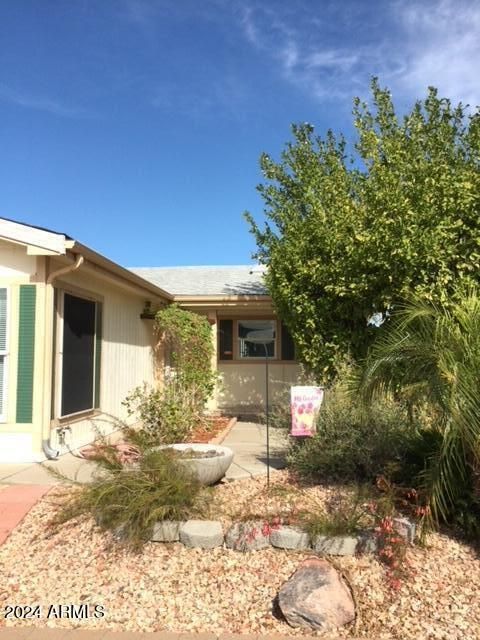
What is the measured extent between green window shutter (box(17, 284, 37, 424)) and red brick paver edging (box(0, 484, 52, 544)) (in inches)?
54.2

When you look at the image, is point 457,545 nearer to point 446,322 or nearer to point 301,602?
point 301,602

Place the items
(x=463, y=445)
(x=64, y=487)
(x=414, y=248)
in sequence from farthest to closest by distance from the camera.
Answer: (x=414, y=248) → (x=64, y=487) → (x=463, y=445)

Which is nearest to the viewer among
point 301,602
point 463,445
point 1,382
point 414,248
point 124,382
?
point 301,602

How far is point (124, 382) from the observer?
1016 cm

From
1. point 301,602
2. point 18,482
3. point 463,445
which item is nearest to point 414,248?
point 463,445

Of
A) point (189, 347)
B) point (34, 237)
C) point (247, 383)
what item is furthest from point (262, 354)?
point (34, 237)

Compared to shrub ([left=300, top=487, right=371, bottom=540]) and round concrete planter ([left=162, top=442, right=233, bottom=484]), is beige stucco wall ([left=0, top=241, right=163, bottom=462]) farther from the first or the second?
shrub ([left=300, top=487, right=371, bottom=540])

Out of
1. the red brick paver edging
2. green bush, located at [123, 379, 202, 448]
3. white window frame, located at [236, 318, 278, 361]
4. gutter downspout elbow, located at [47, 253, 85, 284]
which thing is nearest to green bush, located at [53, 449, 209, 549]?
the red brick paver edging

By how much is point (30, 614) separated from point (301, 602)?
1882 millimetres

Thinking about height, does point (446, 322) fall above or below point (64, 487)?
above

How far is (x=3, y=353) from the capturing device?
6.88 meters

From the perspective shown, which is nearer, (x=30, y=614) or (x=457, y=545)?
(x=30, y=614)

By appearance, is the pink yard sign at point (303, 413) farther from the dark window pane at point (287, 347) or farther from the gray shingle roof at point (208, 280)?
the dark window pane at point (287, 347)

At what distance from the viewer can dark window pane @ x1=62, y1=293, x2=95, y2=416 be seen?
748cm
